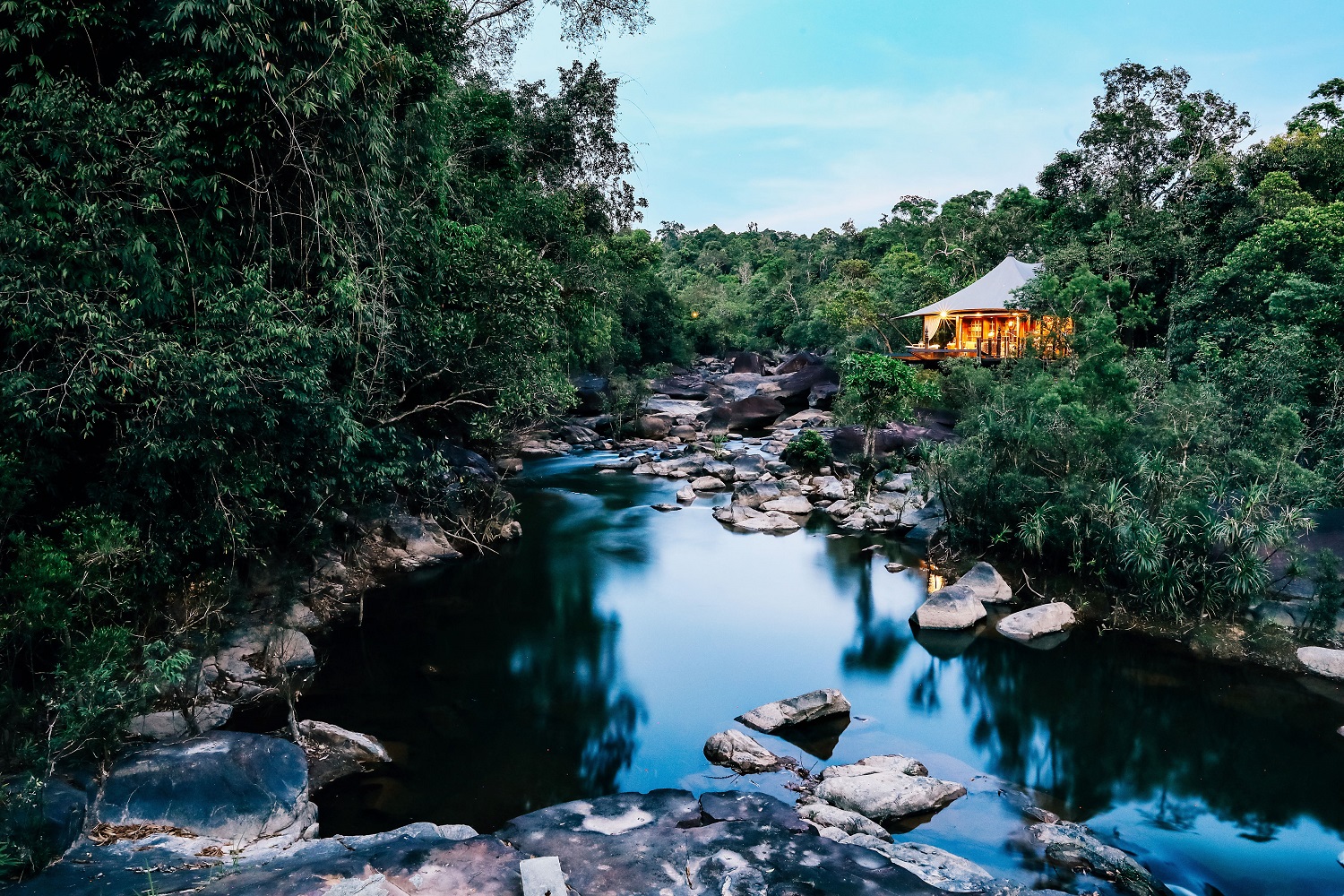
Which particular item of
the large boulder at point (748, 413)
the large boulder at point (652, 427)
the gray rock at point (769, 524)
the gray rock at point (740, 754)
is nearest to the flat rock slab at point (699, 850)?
the gray rock at point (740, 754)

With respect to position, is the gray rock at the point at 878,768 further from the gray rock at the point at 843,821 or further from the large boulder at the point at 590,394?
the large boulder at the point at 590,394

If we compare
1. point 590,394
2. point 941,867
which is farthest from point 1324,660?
point 590,394

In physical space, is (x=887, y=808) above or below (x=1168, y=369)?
below

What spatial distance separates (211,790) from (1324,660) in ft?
41.2

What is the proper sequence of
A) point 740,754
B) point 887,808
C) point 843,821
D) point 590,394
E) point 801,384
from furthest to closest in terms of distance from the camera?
1. point 801,384
2. point 590,394
3. point 740,754
4. point 887,808
5. point 843,821

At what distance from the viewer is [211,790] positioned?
6207mm

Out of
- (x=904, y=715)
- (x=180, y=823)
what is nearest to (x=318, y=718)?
(x=180, y=823)

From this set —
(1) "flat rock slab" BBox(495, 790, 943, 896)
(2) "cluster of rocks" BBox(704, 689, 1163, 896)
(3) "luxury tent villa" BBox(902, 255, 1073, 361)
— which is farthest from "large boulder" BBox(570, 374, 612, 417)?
(1) "flat rock slab" BBox(495, 790, 943, 896)

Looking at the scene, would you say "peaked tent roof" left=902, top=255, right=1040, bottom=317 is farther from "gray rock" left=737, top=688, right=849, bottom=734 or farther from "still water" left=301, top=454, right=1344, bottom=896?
"gray rock" left=737, top=688, right=849, bottom=734

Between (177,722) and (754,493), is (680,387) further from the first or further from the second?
(177,722)

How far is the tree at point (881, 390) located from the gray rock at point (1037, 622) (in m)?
7.48

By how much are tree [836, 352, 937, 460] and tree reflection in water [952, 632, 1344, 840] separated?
7.92 m

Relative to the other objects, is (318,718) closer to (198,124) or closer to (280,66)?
(198,124)

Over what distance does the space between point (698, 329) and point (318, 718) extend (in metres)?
40.4
